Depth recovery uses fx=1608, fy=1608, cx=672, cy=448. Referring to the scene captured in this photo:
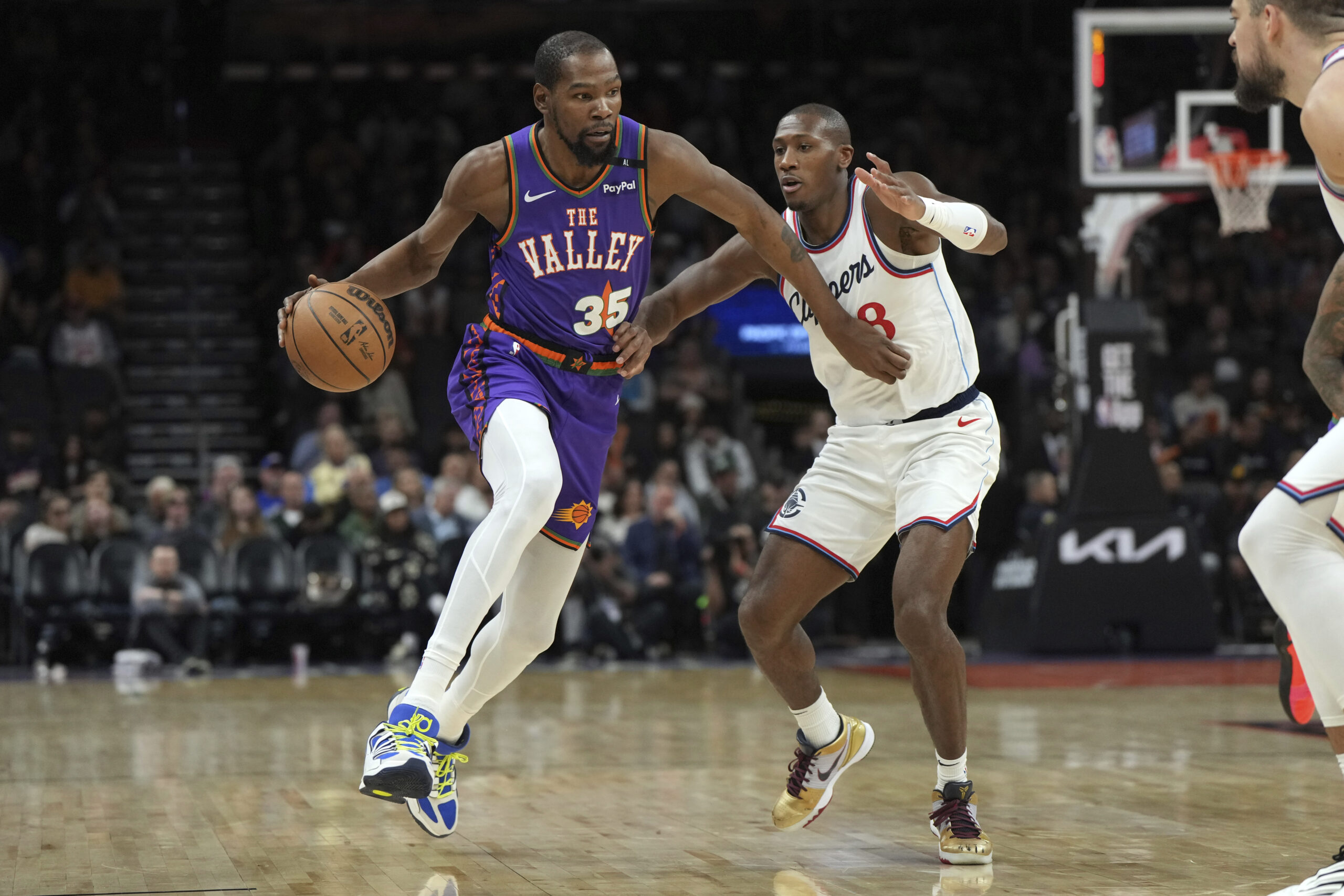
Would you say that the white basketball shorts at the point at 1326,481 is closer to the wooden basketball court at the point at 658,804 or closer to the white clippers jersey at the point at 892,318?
the wooden basketball court at the point at 658,804

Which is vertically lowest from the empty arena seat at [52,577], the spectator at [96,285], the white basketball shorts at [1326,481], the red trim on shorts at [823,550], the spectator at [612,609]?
the spectator at [612,609]

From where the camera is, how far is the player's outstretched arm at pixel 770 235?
4.96 m

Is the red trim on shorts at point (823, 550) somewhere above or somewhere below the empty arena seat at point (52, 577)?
above

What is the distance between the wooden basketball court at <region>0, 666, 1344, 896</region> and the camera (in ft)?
14.1

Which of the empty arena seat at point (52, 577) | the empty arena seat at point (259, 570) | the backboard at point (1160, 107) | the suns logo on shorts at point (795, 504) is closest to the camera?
the suns logo on shorts at point (795, 504)

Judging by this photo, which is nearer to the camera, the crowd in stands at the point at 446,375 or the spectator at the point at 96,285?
the crowd in stands at the point at 446,375

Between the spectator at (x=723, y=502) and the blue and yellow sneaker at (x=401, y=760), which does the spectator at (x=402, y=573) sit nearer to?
the spectator at (x=723, y=502)

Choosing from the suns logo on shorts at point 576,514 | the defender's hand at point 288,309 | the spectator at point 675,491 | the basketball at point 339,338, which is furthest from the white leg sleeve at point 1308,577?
the spectator at point 675,491

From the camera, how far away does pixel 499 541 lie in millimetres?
4559

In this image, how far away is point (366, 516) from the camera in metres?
12.9

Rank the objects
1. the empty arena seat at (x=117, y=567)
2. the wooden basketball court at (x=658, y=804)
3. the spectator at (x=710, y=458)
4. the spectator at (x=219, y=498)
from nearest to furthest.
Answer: the wooden basketball court at (x=658, y=804) → the empty arena seat at (x=117, y=567) → the spectator at (x=219, y=498) → the spectator at (x=710, y=458)

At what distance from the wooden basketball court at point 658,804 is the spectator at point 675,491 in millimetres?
3948

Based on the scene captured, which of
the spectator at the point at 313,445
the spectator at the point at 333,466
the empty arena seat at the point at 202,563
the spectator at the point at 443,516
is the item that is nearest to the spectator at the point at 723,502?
the spectator at the point at 443,516

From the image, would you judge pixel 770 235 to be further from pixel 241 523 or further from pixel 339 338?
pixel 241 523
